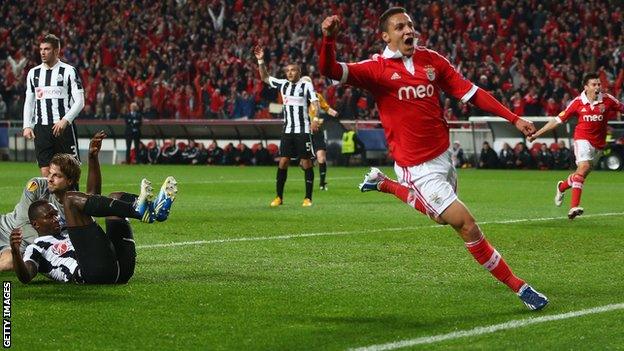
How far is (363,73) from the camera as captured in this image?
8.73 meters

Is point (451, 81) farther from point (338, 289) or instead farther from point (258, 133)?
point (258, 133)

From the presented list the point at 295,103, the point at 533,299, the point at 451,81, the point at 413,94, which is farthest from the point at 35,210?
the point at 295,103

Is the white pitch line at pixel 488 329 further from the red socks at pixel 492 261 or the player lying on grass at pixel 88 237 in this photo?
the player lying on grass at pixel 88 237

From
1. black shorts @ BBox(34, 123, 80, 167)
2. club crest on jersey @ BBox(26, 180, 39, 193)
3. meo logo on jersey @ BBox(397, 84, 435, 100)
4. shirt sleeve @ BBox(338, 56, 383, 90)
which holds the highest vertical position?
shirt sleeve @ BBox(338, 56, 383, 90)

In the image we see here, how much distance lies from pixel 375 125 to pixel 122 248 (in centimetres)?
2693

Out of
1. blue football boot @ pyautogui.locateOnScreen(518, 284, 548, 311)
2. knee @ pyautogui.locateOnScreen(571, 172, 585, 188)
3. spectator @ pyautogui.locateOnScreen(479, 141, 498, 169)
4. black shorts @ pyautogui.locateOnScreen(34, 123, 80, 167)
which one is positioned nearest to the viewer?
blue football boot @ pyautogui.locateOnScreen(518, 284, 548, 311)

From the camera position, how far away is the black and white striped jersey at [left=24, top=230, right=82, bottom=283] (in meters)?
9.83

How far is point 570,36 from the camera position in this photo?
118 feet

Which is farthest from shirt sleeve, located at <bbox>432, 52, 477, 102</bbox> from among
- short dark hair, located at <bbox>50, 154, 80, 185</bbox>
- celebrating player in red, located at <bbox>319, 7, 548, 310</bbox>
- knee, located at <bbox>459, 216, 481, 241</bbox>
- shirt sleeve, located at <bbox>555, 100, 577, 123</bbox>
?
shirt sleeve, located at <bbox>555, 100, 577, 123</bbox>

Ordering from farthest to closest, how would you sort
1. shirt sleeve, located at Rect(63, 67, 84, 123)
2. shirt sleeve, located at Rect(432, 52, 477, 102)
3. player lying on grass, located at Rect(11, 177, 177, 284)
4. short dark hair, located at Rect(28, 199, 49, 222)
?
shirt sleeve, located at Rect(63, 67, 84, 123), short dark hair, located at Rect(28, 199, 49, 222), player lying on grass, located at Rect(11, 177, 177, 284), shirt sleeve, located at Rect(432, 52, 477, 102)

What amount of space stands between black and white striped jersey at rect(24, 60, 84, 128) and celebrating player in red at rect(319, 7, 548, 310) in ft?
21.2

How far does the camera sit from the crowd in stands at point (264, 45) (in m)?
35.1

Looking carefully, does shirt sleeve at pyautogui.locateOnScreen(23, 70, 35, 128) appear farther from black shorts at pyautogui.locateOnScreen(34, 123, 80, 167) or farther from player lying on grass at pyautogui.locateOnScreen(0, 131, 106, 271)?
player lying on grass at pyautogui.locateOnScreen(0, 131, 106, 271)

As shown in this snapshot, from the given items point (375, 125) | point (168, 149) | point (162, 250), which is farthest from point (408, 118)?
point (168, 149)
